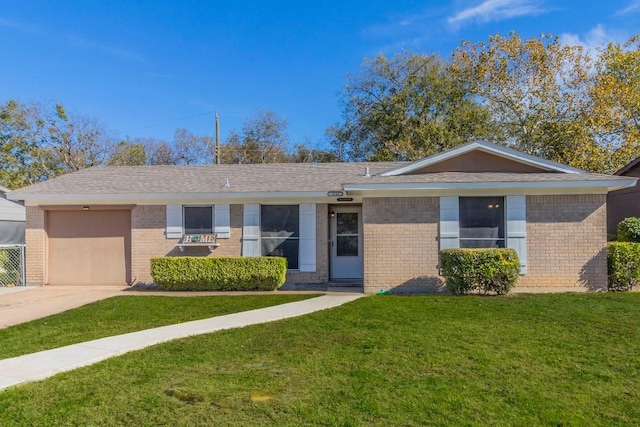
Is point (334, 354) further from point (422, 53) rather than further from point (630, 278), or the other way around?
point (422, 53)

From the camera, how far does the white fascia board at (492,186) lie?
9.88 metres

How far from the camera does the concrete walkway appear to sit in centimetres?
496

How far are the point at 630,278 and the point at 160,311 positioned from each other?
10.4 meters

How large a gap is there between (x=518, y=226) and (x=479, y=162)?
73.6 inches

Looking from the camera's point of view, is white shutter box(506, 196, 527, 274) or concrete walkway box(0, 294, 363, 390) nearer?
concrete walkway box(0, 294, 363, 390)

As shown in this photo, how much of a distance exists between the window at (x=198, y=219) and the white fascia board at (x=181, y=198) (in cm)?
Answer: 23

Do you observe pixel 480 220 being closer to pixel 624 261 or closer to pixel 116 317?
pixel 624 261

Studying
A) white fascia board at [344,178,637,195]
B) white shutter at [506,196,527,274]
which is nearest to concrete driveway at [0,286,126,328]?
white fascia board at [344,178,637,195]

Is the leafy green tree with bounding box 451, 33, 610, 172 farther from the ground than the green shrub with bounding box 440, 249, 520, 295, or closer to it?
farther from the ground

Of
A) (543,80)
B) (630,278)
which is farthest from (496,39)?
(630,278)

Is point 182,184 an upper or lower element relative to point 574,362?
upper

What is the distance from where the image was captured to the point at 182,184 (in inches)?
500

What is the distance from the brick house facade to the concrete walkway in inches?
117

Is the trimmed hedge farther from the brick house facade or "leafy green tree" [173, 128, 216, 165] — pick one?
"leafy green tree" [173, 128, 216, 165]
